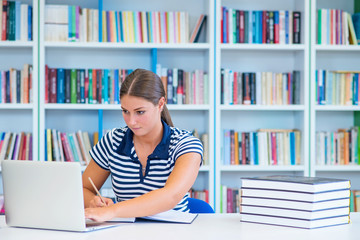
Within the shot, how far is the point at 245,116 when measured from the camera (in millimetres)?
3752

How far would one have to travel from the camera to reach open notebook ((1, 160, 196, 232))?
58.2 inches

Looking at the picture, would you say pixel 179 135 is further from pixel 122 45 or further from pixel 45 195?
pixel 122 45

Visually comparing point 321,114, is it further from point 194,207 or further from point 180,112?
point 194,207

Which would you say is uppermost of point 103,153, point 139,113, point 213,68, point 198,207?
point 213,68

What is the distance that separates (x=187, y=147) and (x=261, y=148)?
5.60 ft

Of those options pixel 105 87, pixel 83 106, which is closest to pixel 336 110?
pixel 105 87

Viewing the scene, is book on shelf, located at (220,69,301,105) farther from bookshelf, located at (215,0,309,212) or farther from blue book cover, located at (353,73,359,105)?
blue book cover, located at (353,73,359,105)

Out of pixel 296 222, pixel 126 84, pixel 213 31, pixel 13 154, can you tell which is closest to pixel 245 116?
pixel 213 31

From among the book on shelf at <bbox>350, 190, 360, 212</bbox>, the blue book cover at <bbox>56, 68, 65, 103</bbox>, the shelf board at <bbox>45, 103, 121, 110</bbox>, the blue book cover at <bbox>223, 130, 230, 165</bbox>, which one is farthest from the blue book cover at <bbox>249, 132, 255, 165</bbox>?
the blue book cover at <bbox>56, 68, 65, 103</bbox>

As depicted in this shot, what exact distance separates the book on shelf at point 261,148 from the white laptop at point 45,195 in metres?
2.06

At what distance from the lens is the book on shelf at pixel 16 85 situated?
3379 millimetres

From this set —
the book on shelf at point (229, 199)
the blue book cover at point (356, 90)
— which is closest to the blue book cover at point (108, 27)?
the book on shelf at point (229, 199)

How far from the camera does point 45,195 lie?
4.94 ft

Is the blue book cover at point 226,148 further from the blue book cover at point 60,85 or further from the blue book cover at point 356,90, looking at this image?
the blue book cover at point 60,85
